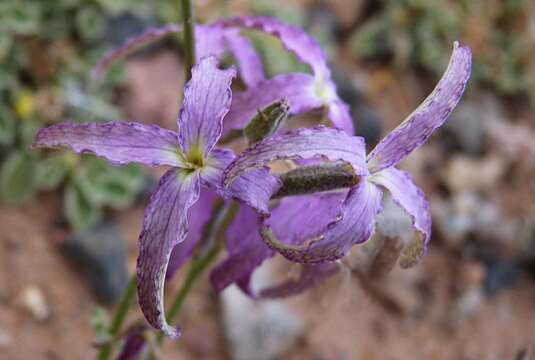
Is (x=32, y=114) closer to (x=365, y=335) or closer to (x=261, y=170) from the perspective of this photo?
(x=365, y=335)

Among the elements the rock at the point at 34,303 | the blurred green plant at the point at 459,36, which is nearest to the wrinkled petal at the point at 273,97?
the rock at the point at 34,303

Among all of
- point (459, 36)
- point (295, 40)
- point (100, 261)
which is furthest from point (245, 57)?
point (459, 36)

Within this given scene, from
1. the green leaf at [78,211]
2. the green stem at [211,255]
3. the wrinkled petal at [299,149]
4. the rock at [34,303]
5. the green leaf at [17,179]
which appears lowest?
the rock at [34,303]

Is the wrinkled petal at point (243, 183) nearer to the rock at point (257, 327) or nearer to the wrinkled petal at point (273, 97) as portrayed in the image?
the wrinkled petal at point (273, 97)

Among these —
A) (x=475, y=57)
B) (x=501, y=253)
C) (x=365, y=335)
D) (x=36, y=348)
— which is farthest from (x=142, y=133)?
(x=475, y=57)

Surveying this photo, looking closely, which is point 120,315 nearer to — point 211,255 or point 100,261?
point 211,255

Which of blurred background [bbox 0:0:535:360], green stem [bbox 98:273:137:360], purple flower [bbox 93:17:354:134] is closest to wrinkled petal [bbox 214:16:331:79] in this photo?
purple flower [bbox 93:17:354:134]
